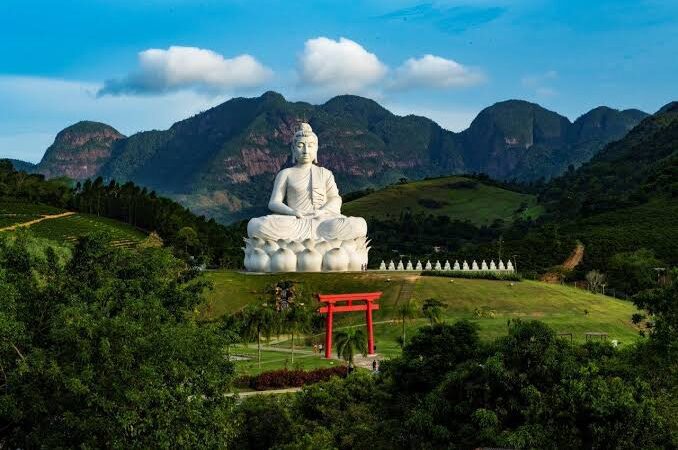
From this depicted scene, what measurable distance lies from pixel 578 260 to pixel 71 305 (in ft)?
166

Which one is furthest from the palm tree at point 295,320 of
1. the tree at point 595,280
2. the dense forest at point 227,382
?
the tree at point 595,280

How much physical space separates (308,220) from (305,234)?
1022 mm

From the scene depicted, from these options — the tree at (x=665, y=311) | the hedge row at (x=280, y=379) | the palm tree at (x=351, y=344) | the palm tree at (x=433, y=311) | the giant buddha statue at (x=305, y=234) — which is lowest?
the hedge row at (x=280, y=379)

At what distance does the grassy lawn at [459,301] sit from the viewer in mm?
36625

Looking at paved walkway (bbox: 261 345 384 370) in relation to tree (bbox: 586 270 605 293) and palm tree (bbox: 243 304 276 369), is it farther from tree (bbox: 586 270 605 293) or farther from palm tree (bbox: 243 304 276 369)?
tree (bbox: 586 270 605 293)

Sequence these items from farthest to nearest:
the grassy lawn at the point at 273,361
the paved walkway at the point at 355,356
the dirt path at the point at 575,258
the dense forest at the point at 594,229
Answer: the dirt path at the point at 575,258
the dense forest at the point at 594,229
the paved walkway at the point at 355,356
the grassy lawn at the point at 273,361

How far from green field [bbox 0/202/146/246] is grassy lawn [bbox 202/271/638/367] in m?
19.5

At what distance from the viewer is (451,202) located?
450 ft

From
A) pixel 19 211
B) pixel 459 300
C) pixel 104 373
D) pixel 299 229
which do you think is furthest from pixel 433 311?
pixel 19 211

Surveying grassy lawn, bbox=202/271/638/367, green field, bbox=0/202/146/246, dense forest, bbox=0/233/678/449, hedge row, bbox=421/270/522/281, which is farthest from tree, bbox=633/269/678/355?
green field, bbox=0/202/146/246

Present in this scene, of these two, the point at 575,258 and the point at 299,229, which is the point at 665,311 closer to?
the point at 299,229

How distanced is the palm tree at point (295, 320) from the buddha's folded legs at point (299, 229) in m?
12.4

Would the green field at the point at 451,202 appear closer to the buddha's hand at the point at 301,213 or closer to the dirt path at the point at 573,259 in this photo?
the dirt path at the point at 573,259

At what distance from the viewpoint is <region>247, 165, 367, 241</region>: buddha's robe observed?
1905 inches
